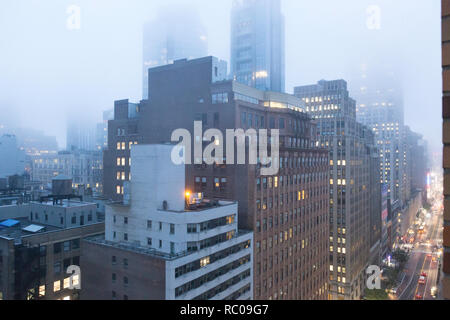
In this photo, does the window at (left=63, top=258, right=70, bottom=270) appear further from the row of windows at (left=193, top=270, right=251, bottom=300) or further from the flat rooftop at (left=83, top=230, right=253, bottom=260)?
the row of windows at (left=193, top=270, right=251, bottom=300)

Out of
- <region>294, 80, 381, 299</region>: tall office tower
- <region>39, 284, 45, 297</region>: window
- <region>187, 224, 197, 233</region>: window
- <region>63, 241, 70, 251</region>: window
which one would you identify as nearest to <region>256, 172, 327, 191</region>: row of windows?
<region>187, 224, 197, 233</region>: window

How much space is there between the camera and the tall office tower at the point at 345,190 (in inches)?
3900

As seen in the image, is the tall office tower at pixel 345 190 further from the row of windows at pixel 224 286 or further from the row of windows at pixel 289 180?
the row of windows at pixel 224 286

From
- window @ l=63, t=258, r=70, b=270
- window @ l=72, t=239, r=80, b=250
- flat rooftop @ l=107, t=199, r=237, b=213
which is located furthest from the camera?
window @ l=72, t=239, r=80, b=250

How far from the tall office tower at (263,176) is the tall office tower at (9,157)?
338 feet

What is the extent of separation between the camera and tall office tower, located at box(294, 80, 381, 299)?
99.1 meters

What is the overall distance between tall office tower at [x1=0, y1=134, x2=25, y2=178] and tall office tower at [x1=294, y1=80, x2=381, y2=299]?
144821 millimetres

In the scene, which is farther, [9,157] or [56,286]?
[9,157]

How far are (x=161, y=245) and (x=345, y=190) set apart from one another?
7212 centimetres

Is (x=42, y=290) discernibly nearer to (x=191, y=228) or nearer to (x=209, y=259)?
(x=191, y=228)

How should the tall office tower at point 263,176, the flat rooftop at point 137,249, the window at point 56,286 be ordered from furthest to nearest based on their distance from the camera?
1. the tall office tower at point 263,176
2. the window at point 56,286
3. the flat rooftop at point 137,249

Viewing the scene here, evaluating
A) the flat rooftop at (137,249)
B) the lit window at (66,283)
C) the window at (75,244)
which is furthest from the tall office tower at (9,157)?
the flat rooftop at (137,249)

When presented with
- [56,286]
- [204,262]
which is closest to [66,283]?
[56,286]

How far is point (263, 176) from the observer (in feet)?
196
